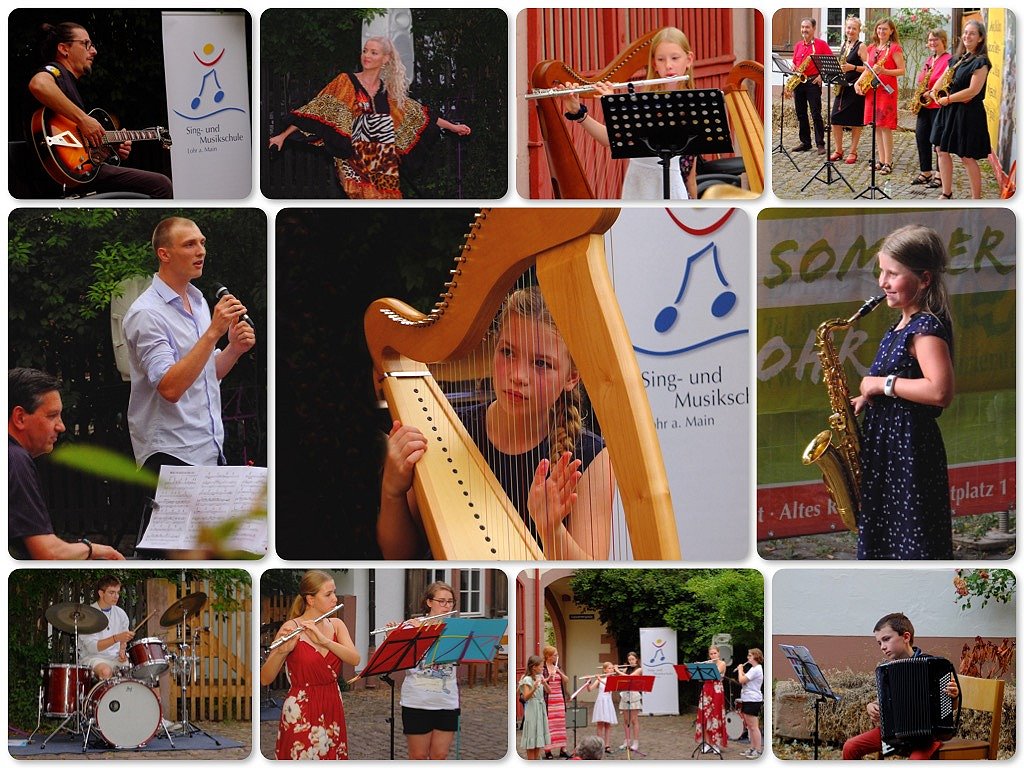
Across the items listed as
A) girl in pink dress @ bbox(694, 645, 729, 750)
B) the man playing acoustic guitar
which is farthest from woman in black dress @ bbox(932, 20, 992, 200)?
the man playing acoustic guitar

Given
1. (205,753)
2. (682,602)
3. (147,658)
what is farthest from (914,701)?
(147,658)

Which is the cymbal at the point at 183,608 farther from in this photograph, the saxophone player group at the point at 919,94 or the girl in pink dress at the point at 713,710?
the saxophone player group at the point at 919,94

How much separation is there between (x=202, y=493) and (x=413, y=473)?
849mm

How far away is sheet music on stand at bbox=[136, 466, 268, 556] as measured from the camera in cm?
535

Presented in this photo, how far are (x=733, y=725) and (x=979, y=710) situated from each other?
3.25ft

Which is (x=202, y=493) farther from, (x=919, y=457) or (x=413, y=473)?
(x=919, y=457)

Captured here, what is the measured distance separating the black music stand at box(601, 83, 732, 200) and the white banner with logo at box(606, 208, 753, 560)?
25 cm

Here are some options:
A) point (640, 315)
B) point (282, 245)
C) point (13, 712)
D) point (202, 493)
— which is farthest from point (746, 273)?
point (13, 712)

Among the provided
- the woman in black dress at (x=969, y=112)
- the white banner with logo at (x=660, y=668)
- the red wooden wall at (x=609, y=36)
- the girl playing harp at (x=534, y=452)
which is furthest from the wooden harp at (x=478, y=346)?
the woman in black dress at (x=969, y=112)

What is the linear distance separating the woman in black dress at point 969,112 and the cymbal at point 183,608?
11.0 ft

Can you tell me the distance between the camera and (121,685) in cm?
537

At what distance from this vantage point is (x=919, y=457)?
5.36 m

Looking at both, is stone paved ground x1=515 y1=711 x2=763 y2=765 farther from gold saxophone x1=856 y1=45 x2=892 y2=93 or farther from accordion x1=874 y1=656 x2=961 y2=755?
gold saxophone x1=856 y1=45 x2=892 y2=93

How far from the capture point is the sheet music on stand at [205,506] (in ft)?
17.6
